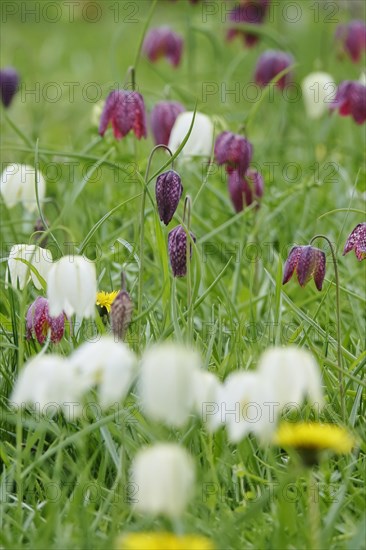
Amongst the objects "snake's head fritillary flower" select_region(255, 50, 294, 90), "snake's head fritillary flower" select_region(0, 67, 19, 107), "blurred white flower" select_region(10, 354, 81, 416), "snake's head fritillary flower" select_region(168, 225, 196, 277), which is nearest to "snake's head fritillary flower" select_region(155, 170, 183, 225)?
"snake's head fritillary flower" select_region(168, 225, 196, 277)

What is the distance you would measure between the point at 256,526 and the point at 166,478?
360 mm

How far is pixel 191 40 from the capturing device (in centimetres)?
314

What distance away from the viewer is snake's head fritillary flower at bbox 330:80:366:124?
243 cm

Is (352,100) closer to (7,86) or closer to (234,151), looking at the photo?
(234,151)

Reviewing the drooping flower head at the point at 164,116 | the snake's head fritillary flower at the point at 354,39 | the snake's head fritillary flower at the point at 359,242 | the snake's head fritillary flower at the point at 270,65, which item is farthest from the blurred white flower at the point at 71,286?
the snake's head fritillary flower at the point at 354,39

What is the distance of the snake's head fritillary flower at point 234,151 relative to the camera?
6.70ft

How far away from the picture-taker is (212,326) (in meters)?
1.77

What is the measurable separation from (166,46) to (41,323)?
1965 millimetres

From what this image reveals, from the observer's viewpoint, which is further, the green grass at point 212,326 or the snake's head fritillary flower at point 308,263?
the snake's head fritillary flower at point 308,263

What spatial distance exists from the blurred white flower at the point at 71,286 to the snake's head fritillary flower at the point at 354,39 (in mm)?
2307

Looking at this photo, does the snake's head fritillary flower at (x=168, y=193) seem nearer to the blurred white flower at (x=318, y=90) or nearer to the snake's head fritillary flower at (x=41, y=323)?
the snake's head fritillary flower at (x=41, y=323)

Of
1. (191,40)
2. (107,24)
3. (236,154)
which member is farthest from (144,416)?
(107,24)

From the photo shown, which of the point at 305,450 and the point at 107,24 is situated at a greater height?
the point at 107,24

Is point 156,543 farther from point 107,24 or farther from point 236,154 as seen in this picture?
point 107,24
